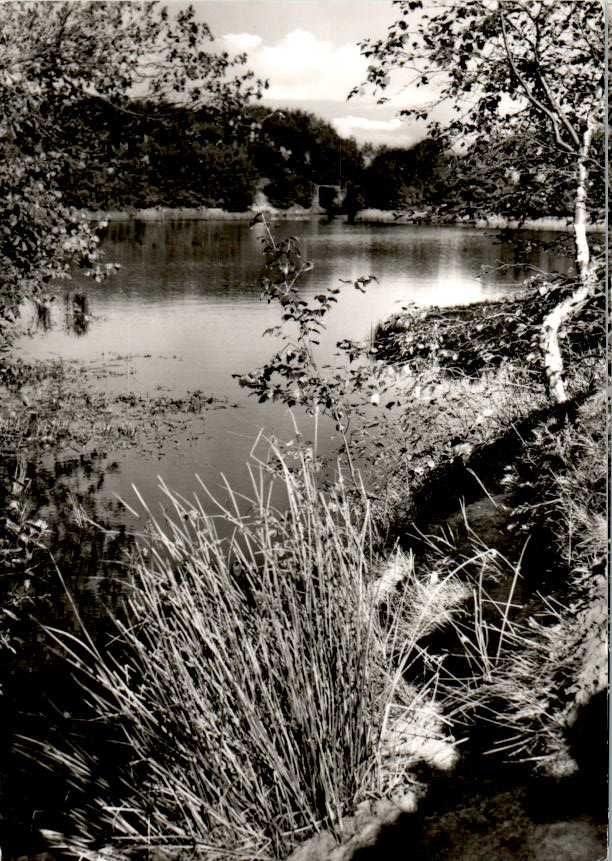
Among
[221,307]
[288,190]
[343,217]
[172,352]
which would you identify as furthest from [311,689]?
[172,352]

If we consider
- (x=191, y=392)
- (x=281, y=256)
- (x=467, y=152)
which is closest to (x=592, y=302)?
(x=467, y=152)

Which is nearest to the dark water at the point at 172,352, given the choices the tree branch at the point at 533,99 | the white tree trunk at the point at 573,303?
the white tree trunk at the point at 573,303

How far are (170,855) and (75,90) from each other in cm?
507

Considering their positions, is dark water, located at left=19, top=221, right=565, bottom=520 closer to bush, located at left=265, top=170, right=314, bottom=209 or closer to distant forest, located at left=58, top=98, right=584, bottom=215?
bush, located at left=265, top=170, right=314, bottom=209

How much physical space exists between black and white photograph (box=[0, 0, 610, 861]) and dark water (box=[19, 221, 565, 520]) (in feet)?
0.31

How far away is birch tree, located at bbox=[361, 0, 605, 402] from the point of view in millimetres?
4602

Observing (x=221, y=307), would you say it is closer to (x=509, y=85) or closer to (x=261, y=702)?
(x=509, y=85)

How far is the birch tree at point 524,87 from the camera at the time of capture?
4.60 metres

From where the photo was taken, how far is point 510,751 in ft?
8.19

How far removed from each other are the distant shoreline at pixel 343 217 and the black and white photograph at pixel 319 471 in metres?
0.05

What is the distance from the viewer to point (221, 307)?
1042 centimetres

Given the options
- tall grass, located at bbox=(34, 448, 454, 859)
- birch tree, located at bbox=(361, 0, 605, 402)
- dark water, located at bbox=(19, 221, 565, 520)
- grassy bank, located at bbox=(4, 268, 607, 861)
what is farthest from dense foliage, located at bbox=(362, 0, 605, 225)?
tall grass, located at bbox=(34, 448, 454, 859)

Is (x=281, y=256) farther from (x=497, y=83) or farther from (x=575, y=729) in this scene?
(x=575, y=729)

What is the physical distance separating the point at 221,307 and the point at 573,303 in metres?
6.12
